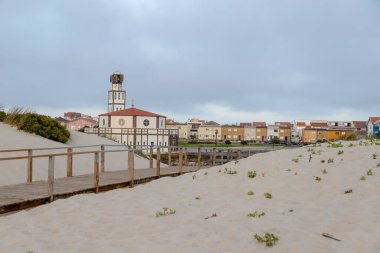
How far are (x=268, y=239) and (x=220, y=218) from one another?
1.55m

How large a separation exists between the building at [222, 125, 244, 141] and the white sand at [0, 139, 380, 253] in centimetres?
14718

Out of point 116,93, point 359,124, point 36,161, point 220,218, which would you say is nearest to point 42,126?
point 36,161

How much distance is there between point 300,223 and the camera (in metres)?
7.00

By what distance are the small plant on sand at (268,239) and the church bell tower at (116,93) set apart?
376 feet

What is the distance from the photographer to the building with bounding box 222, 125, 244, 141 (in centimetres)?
15838

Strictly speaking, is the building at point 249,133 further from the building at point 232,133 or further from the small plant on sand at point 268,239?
the small plant on sand at point 268,239

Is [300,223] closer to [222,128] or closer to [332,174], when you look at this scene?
[332,174]

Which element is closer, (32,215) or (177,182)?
(32,215)

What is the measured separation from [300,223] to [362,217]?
3.52 feet

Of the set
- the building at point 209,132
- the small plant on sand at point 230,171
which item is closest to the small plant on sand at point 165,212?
the small plant on sand at point 230,171

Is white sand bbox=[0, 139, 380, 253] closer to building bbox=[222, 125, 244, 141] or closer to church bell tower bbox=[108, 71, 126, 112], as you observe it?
church bell tower bbox=[108, 71, 126, 112]

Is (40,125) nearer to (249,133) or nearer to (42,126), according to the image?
(42,126)

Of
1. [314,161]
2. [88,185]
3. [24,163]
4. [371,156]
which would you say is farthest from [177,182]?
[24,163]

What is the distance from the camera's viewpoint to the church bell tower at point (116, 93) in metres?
119
